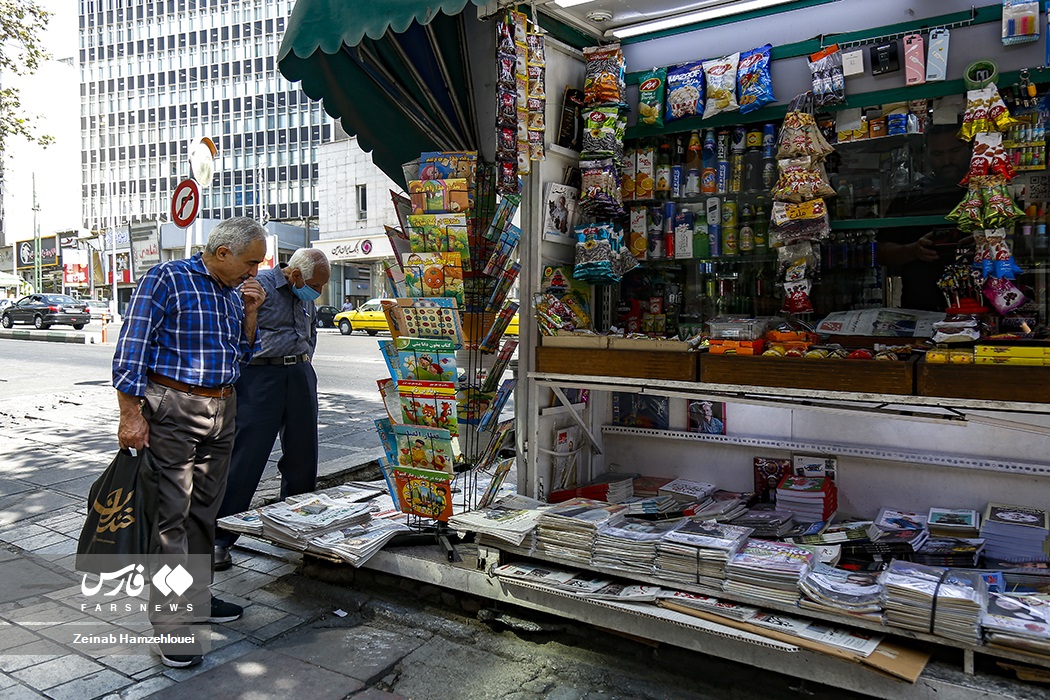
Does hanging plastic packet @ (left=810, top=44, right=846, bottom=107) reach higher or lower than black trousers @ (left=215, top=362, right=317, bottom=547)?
higher

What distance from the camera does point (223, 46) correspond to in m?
59.5

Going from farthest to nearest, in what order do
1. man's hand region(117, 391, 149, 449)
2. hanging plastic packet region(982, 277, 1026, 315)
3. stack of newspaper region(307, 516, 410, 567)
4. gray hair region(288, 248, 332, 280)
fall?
gray hair region(288, 248, 332, 280) < stack of newspaper region(307, 516, 410, 567) < hanging plastic packet region(982, 277, 1026, 315) < man's hand region(117, 391, 149, 449)

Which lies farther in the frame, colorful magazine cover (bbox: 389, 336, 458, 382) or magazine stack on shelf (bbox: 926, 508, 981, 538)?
colorful magazine cover (bbox: 389, 336, 458, 382)

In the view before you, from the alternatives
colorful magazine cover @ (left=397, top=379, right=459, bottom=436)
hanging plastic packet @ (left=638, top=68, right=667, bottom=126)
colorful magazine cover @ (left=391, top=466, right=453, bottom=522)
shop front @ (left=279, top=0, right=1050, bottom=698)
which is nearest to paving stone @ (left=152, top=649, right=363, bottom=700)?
shop front @ (left=279, top=0, right=1050, bottom=698)

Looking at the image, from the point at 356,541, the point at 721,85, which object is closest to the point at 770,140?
the point at 721,85

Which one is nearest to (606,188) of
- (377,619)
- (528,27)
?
(528,27)

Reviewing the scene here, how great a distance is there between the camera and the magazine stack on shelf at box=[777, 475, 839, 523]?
355 cm

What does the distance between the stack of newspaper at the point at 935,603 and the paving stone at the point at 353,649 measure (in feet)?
6.47

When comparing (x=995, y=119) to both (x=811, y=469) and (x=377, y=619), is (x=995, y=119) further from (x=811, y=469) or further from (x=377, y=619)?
(x=377, y=619)

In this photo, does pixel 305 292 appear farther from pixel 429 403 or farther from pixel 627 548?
pixel 627 548

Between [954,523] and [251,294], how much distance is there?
3.49 metres

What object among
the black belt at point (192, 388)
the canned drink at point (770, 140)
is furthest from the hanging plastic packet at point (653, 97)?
the black belt at point (192, 388)

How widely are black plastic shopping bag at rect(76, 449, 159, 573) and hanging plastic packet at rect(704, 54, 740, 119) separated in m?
3.17

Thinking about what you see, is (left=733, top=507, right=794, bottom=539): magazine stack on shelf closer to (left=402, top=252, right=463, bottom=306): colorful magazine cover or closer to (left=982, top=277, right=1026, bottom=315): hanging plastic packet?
(left=982, top=277, right=1026, bottom=315): hanging plastic packet
